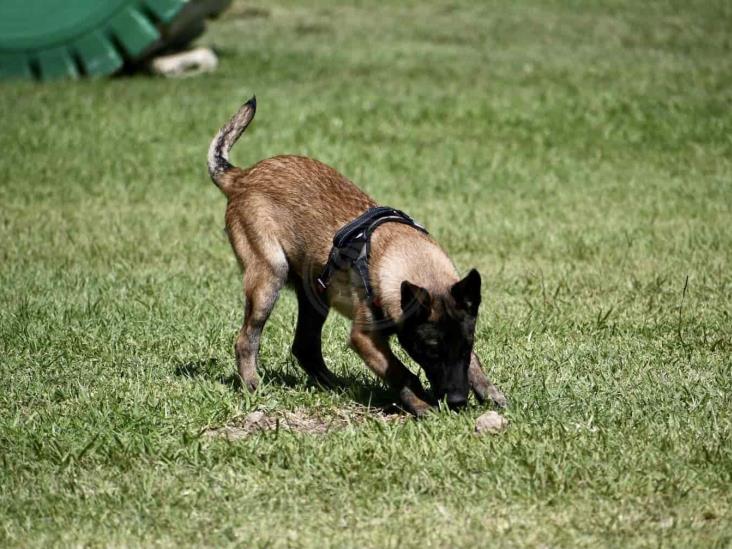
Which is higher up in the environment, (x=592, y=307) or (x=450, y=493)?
(x=450, y=493)

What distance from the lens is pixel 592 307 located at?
7391 millimetres

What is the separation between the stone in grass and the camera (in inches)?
201

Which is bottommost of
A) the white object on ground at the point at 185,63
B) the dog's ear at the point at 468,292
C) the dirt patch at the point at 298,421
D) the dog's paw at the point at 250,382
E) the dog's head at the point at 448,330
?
the white object on ground at the point at 185,63

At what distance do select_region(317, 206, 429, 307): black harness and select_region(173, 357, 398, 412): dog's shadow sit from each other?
54cm

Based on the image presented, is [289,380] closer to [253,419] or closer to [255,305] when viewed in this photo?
[255,305]

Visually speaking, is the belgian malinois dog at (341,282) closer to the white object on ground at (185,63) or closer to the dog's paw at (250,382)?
the dog's paw at (250,382)

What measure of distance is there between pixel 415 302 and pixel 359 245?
0.57m

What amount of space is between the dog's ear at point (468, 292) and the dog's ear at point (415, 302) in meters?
0.13

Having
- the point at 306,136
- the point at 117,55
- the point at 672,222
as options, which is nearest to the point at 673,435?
the point at 672,222

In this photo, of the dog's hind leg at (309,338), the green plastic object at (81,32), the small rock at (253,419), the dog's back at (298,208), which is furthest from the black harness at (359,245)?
the green plastic object at (81,32)

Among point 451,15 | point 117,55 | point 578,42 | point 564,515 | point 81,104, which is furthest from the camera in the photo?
point 451,15

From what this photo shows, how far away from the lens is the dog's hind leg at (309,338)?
6152 millimetres

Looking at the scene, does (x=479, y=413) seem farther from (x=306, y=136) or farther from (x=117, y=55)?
(x=117, y=55)

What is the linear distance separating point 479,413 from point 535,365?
2.93 feet
